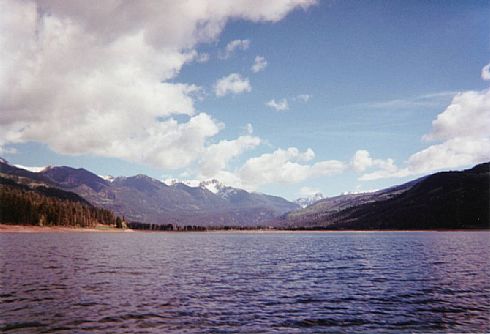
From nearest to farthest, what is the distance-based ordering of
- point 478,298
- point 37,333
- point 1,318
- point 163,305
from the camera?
point 37,333 < point 1,318 < point 163,305 < point 478,298

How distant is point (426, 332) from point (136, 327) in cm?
2243

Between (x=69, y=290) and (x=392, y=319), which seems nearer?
(x=392, y=319)

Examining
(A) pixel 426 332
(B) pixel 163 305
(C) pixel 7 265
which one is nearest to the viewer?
(A) pixel 426 332

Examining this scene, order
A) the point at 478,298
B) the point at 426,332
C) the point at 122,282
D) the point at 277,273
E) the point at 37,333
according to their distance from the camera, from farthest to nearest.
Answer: the point at 277,273 < the point at 122,282 < the point at 478,298 < the point at 426,332 < the point at 37,333

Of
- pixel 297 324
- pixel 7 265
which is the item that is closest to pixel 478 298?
pixel 297 324

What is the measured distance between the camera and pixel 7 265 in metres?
64.4

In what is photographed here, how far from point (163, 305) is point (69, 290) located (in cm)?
1440

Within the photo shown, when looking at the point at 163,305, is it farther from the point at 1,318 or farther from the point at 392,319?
the point at 392,319

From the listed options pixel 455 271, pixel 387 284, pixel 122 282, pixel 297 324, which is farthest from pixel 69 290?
pixel 455 271

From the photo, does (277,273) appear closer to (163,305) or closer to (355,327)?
(163,305)

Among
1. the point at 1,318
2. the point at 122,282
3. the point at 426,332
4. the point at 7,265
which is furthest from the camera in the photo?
the point at 7,265

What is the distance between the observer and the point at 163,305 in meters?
36.8

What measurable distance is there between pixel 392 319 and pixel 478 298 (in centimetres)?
1604

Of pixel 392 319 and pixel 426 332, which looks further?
pixel 392 319
